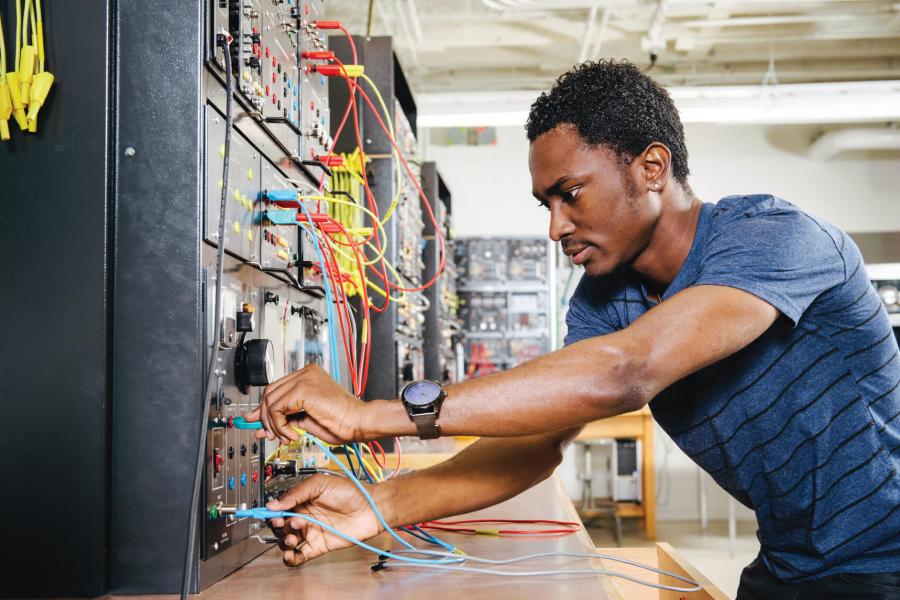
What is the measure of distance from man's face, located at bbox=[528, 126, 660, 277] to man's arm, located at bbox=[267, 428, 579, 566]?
36cm

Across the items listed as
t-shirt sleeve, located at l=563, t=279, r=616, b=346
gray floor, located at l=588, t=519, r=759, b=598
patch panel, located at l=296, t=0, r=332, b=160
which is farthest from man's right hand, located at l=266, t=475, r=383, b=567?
gray floor, located at l=588, t=519, r=759, b=598

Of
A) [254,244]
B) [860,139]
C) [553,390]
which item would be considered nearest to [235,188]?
[254,244]

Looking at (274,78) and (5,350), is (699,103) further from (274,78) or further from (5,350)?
(5,350)

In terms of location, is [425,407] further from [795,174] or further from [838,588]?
[795,174]

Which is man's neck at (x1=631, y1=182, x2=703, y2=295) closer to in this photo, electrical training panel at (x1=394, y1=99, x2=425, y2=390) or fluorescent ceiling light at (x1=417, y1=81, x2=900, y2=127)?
electrical training panel at (x1=394, y1=99, x2=425, y2=390)

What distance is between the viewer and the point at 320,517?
1238 mm

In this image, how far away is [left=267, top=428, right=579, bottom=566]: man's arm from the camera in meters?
1.21

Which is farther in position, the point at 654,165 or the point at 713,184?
the point at 713,184

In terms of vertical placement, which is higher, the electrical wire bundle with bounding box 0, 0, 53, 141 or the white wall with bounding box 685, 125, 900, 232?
the white wall with bounding box 685, 125, 900, 232

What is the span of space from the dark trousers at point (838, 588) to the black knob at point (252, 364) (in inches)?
34.9

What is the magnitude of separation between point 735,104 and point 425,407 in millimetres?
4702

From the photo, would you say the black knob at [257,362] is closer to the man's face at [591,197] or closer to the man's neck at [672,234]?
the man's face at [591,197]

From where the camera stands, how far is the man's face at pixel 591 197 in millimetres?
1289

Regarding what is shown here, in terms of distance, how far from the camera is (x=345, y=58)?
2.95m
